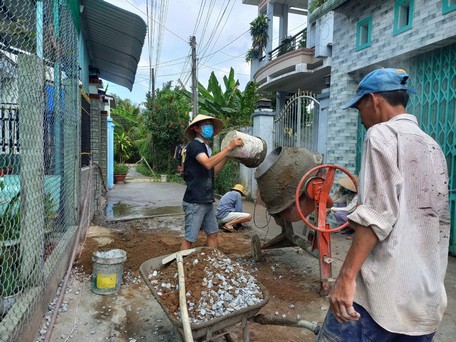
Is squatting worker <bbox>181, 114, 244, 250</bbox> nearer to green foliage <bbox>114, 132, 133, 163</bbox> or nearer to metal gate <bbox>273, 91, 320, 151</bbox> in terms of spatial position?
metal gate <bbox>273, 91, 320, 151</bbox>

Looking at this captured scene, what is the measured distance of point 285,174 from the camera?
12.2 ft

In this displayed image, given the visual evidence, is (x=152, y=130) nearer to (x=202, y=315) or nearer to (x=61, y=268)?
(x=61, y=268)

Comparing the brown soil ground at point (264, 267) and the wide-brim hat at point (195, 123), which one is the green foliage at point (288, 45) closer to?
the brown soil ground at point (264, 267)

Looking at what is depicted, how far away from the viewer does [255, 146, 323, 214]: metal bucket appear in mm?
3678

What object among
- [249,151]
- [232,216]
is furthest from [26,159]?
[232,216]

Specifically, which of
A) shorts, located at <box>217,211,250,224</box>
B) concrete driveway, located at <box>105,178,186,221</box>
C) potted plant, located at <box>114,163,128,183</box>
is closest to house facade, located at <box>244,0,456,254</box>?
shorts, located at <box>217,211,250,224</box>

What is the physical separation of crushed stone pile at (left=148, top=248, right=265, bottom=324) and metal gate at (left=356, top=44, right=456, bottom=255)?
347 cm

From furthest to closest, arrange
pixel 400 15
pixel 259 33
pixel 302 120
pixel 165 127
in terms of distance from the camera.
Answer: pixel 165 127 → pixel 259 33 → pixel 302 120 → pixel 400 15

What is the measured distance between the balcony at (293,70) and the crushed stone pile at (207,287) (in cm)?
→ 765

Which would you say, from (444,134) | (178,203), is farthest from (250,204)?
(444,134)

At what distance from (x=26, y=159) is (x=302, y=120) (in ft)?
18.3

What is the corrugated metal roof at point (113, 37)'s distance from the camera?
222 inches

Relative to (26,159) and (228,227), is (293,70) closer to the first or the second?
(228,227)

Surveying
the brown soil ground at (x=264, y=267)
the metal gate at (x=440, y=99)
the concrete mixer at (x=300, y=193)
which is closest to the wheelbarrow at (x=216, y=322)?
the brown soil ground at (x=264, y=267)
